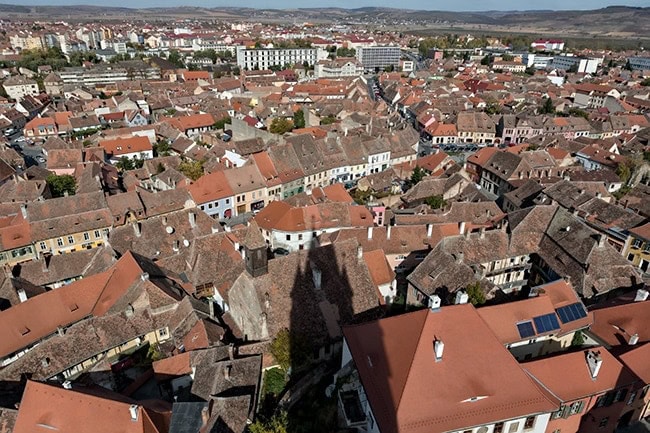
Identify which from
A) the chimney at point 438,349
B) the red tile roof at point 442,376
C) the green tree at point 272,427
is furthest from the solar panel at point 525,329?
the green tree at point 272,427

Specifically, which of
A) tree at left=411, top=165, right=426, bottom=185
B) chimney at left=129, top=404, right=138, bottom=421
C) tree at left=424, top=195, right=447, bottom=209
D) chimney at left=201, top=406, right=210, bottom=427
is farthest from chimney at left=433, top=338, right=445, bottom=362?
tree at left=411, top=165, right=426, bottom=185

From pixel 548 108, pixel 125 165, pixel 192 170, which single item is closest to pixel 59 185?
pixel 125 165

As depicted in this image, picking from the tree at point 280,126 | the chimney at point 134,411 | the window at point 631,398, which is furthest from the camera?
the tree at point 280,126

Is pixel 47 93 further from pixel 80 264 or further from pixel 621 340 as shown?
pixel 621 340

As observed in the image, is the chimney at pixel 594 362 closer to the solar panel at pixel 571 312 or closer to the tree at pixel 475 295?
the solar panel at pixel 571 312

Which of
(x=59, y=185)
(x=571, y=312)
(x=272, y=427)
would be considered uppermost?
(x=571, y=312)

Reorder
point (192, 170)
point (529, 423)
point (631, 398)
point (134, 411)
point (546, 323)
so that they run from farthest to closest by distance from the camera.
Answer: point (192, 170) < point (546, 323) < point (631, 398) < point (134, 411) < point (529, 423)

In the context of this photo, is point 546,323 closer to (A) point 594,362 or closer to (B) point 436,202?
(A) point 594,362
